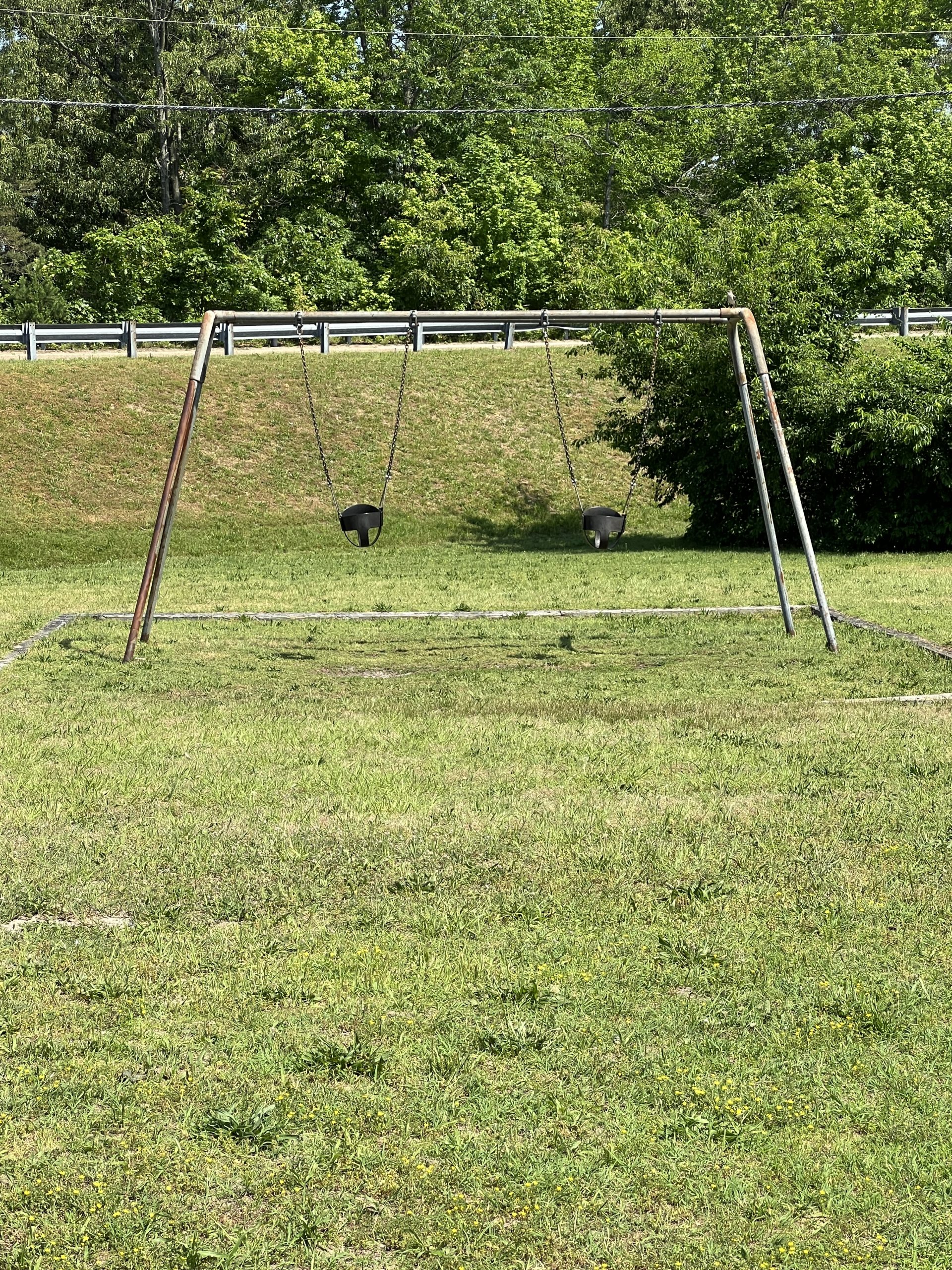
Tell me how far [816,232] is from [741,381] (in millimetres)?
11216

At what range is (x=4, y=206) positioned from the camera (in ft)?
140

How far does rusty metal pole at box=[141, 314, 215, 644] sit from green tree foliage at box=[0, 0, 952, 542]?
2730cm

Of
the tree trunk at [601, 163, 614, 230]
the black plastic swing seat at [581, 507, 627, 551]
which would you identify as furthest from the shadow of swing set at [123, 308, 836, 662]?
the tree trunk at [601, 163, 614, 230]

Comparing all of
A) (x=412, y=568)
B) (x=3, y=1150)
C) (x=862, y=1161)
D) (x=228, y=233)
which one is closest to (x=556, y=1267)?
(x=862, y=1161)

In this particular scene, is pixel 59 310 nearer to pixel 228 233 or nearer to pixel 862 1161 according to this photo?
pixel 228 233

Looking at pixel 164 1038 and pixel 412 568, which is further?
pixel 412 568

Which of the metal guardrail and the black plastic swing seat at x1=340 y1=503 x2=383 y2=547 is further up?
the metal guardrail

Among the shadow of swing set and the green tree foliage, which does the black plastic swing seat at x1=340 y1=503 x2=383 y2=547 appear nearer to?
the shadow of swing set

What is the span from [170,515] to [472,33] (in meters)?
37.7

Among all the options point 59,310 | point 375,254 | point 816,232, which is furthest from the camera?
point 375,254

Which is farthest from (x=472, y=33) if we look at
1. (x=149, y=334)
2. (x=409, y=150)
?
(x=149, y=334)

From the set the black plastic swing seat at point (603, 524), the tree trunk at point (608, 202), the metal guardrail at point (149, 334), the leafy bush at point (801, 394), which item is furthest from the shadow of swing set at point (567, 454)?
the tree trunk at point (608, 202)

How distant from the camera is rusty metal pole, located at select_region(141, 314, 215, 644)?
37.9 ft

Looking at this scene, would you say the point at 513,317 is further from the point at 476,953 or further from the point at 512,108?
the point at 512,108
